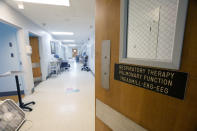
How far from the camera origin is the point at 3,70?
128 inches

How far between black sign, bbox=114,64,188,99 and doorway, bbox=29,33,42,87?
17.4ft

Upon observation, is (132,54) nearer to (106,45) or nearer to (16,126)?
(106,45)

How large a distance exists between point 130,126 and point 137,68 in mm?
498

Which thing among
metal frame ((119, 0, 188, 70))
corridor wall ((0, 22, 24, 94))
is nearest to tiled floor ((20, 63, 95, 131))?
corridor wall ((0, 22, 24, 94))

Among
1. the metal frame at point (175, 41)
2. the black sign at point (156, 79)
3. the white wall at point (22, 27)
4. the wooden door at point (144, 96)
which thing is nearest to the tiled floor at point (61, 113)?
the white wall at point (22, 27)

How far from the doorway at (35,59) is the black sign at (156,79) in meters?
5.29

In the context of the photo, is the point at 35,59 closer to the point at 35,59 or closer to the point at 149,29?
the point at 35,59

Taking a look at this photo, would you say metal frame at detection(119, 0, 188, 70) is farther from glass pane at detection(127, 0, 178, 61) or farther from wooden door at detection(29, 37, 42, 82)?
wooden door at detection(29, 37, 42, 82)

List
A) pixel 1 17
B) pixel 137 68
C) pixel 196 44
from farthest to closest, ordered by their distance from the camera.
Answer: pixel 1 17, pixel 137 68, pixel 196 44

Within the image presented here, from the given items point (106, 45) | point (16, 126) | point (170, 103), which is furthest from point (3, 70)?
point (170, 103)

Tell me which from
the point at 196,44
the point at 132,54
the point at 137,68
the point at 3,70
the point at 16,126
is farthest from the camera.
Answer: the point at 3,70

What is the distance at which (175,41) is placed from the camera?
51 cm

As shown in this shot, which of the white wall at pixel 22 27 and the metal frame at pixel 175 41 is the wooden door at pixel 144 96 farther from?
the white wall at pixel 22 27

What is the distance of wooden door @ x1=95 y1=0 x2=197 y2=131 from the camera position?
469mm
